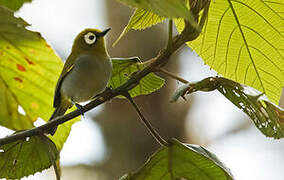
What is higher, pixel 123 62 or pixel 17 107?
pixel 123 62

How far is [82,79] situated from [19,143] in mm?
323

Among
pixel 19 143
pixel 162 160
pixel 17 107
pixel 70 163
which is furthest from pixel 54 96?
pixel 70 163

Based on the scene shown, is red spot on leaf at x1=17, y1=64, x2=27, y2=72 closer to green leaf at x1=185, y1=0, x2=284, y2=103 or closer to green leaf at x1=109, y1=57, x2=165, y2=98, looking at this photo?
green leaf at x1=109, y1=57, x2=165, y2=98

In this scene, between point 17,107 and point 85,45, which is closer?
point 17,107

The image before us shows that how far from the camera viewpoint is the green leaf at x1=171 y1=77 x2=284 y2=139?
0.56 meters

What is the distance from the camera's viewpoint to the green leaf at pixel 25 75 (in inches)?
33.9

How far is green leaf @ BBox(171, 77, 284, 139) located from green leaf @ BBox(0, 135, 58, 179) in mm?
275

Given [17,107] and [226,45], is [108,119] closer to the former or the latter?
[17,107]

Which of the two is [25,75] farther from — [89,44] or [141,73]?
[141,73]

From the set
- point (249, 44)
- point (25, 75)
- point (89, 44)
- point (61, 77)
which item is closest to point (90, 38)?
point (89, 44)

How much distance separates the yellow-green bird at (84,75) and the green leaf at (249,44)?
0.26 metres

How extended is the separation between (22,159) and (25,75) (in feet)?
0.66

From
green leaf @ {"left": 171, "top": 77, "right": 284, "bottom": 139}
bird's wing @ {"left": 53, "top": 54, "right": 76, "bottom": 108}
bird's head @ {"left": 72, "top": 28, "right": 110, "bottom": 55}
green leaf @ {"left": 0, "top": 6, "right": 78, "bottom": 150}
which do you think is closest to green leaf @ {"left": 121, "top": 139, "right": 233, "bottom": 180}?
green leaf @ {"left": 171, "top": 77, "right": 284, "bottom": 139}

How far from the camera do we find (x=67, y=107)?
3.74ft
